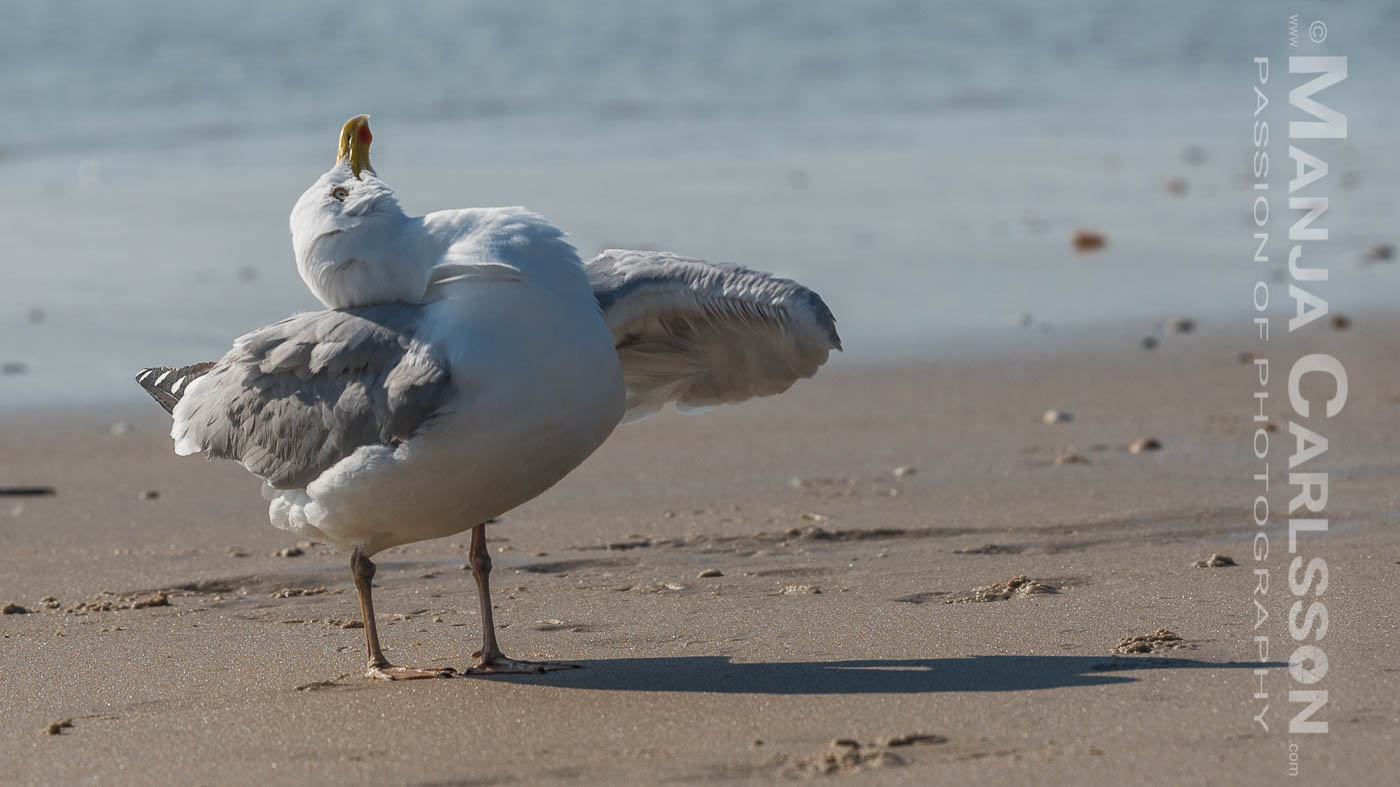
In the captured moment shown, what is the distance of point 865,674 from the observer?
4.28m

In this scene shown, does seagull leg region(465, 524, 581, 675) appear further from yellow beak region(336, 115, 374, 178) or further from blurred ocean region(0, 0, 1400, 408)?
blurred ocean region(0, 0, 1400, 408)

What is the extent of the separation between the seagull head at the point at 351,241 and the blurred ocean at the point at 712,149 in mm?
4445

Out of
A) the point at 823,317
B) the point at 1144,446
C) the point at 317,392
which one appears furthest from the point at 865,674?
the point at 1144,446

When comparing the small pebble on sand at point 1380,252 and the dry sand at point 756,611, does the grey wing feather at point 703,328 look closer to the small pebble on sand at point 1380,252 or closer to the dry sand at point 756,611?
the dry sand at point 756,611

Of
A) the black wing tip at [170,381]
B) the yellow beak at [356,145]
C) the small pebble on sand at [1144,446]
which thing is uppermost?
the yellow beak at [356,145]

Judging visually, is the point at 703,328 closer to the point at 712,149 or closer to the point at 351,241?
the point at 351,241

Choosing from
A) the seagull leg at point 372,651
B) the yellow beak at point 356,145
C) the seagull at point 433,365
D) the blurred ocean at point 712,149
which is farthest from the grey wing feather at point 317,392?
the blurred ocean at point 712,149

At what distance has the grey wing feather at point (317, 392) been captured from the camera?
408cm

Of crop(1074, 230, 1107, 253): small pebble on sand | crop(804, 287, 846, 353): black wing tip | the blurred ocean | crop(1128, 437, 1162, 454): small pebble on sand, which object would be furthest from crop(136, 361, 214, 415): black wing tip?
crop(1074, 230, 1107, 253): small pebble on sand

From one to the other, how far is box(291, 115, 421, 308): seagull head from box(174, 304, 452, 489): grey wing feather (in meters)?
0.05

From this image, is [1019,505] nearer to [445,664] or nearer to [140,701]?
[445,664]

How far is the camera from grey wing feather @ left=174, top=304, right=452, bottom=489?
408cm

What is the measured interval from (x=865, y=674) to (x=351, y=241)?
67.7 inches

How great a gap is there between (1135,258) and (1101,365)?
2902mm
